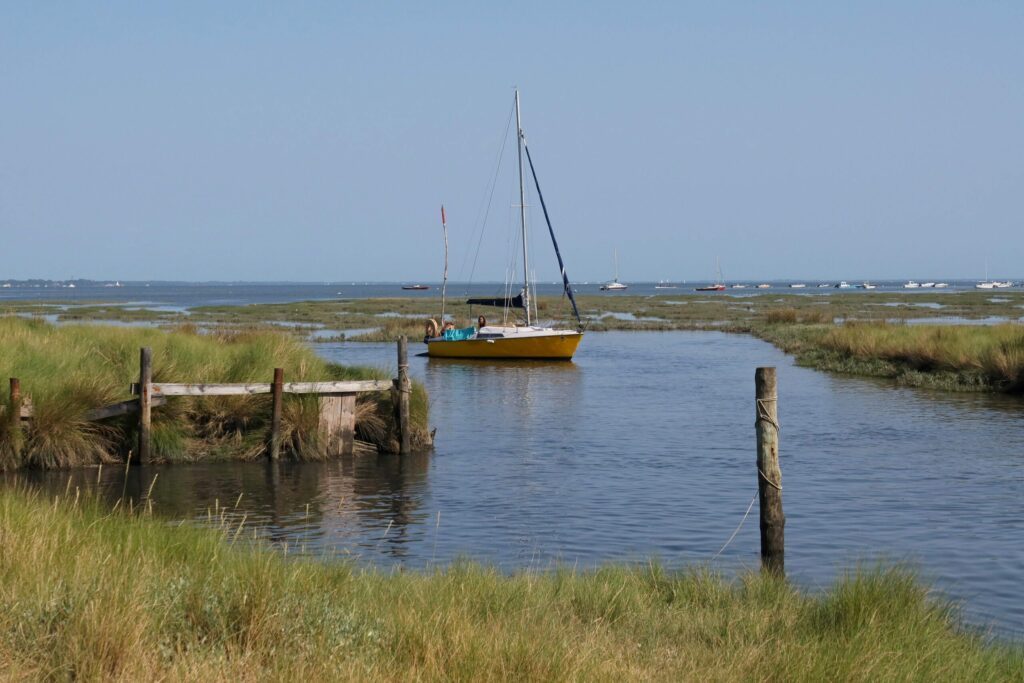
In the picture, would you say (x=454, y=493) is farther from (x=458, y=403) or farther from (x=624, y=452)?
(x=458, y=403)

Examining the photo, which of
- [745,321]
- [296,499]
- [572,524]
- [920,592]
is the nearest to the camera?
[920,592]

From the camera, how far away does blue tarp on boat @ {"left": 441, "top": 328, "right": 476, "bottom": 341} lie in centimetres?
4584

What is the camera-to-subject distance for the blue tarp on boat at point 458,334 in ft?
150

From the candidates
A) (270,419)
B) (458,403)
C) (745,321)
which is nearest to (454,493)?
(270,419)

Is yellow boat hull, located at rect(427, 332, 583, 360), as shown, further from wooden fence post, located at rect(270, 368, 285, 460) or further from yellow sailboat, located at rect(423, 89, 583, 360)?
wooden fence post, located at rect(270, 368, 285, 460)

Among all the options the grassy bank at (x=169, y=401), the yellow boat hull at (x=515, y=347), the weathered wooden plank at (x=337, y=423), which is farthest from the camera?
the yellow boat hull at (x=515, y=347)

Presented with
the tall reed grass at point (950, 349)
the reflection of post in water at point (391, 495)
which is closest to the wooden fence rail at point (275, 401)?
the reflection of post in water at point (391, 495)

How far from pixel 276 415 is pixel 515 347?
85.7 ft

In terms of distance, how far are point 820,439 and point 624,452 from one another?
14.0 ft

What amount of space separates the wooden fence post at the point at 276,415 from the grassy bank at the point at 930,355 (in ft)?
66.0

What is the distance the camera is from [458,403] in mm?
31422

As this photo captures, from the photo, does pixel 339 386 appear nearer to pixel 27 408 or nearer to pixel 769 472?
pixel 27 408

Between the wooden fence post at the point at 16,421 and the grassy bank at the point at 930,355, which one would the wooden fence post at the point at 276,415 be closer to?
the wooden fence post at the point at 16,421

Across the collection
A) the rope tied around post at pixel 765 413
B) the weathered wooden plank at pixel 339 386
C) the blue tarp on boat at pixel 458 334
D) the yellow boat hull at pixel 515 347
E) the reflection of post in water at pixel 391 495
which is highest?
the rope tied around post at pixel 765 413
